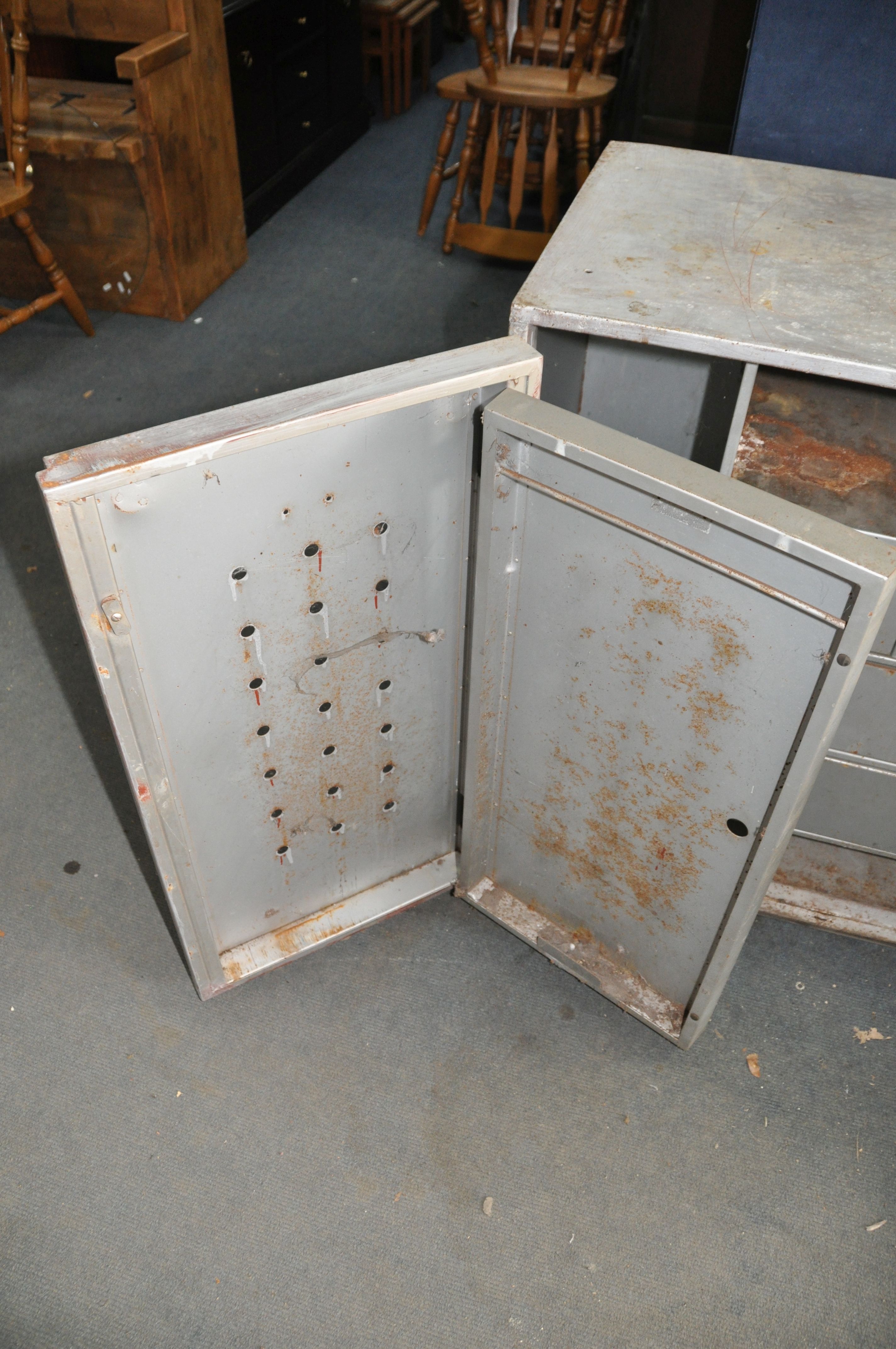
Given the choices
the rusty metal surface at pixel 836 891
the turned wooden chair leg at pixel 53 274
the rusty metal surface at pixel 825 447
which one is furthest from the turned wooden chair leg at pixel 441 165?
the rusty metal surface at pixel 836 891

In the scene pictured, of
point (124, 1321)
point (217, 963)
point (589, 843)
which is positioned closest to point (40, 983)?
point (217, 963)

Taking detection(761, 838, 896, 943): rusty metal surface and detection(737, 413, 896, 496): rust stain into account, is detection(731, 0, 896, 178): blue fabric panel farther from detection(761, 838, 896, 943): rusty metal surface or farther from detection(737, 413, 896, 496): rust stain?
detection(761, 838, 896, 943): rusty metal surface

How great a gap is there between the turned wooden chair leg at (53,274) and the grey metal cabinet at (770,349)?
1754 millimetres

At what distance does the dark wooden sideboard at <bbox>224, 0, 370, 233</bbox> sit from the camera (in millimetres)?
3115

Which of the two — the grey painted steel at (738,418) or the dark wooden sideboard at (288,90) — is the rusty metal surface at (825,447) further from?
the dark wooden sideboard at (288,90)

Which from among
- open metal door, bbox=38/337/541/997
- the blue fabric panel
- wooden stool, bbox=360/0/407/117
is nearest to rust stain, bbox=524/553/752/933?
open metal door, bbox=38/337/541/997

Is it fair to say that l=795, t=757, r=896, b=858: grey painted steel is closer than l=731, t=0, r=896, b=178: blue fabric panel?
Yes

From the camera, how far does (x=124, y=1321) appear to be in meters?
1.17

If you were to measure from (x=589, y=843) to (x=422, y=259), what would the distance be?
2.65 m

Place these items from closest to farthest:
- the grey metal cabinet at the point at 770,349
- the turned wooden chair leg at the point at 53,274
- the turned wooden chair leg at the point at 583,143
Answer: the grey metal cabinet at the point at 770,349
the turned wooden chair leg at the point at 53,274
the turned wooden chair leg at the point at 583,143

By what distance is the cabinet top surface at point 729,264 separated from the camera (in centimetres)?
111

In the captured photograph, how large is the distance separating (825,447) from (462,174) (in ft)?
7.45

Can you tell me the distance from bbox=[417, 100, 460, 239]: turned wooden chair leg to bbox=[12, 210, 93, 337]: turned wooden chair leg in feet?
3.98

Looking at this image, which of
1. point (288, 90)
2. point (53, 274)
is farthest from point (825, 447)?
point (288, 90)
